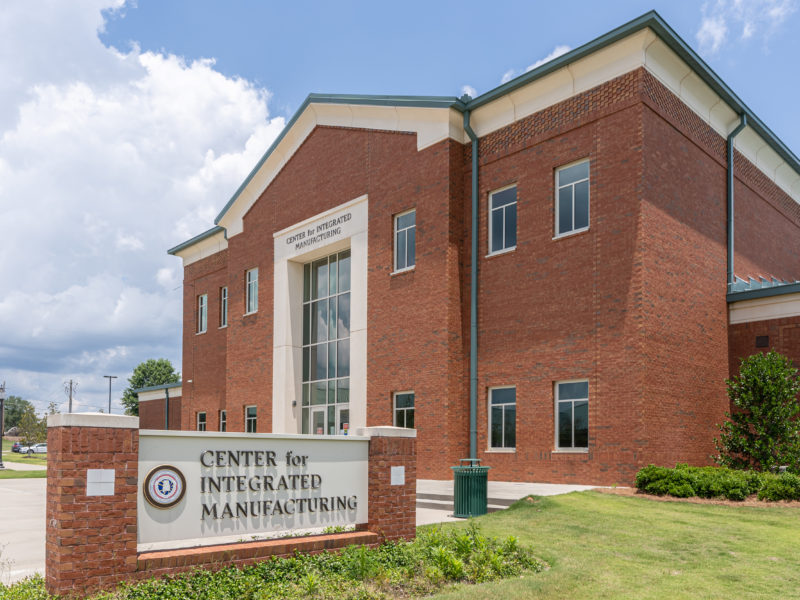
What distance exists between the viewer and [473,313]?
20.6m

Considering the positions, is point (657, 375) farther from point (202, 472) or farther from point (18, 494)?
point (18, 494)

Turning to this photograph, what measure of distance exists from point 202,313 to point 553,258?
22.3 meters

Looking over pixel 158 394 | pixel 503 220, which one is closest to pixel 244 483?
pixel 503 220

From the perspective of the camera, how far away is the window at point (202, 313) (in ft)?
118

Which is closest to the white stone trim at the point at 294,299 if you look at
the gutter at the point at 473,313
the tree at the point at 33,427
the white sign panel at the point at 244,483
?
the gutter at the point at 473,313

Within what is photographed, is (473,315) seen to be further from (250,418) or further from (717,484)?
(250,418)

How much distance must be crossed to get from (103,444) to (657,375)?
43.3 ft

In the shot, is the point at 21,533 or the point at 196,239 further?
the point at 196,239

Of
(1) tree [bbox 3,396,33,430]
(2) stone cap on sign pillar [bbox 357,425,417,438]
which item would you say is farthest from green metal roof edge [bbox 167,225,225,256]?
(1) tree [bbox 3,396,33,430]

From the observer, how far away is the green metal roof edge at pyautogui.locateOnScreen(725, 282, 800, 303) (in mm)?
18812

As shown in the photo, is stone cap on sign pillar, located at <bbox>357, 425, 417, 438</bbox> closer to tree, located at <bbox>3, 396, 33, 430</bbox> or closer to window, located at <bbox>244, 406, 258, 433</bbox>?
window, located at <bbox>244, 406, 258, 433</bbox>

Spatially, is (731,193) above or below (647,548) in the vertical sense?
above

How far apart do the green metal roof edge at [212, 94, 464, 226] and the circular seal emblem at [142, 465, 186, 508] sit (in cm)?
1495

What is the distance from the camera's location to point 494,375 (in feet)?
65.6
